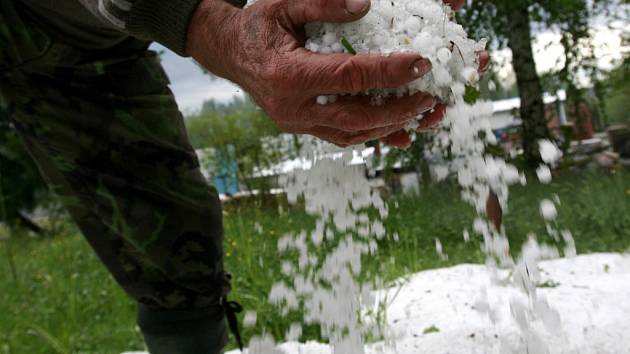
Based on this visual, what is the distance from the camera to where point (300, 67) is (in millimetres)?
876

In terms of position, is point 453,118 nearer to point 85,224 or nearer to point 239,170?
point 85,224

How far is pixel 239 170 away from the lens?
740cm

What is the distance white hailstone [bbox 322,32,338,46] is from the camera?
3.10ft

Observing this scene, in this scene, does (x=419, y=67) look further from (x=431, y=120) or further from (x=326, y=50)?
(x=431, y=120)

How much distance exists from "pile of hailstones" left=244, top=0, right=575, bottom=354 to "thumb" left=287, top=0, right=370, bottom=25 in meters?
0.04

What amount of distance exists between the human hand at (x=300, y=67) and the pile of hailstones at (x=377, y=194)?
3 cm

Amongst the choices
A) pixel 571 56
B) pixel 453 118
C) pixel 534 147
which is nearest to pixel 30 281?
pixel 453 118

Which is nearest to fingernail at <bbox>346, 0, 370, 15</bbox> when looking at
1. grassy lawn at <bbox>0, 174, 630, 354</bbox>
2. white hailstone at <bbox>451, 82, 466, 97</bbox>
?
white hailstone at <bbox>451, 82, 466, 97</bbox>

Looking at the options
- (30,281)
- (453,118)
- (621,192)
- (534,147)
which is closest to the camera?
(453,118)

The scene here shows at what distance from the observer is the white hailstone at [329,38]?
94cm

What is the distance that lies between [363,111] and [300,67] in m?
0.12

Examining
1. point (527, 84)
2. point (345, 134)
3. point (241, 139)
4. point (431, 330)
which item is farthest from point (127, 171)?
point (241, 139)

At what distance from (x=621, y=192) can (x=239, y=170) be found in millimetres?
4482

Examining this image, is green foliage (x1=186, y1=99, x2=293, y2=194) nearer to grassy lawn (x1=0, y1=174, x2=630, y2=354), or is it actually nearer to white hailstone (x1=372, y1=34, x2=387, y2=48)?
grassy lawn (x1=0, y1=174, x2=630, y2=354)
